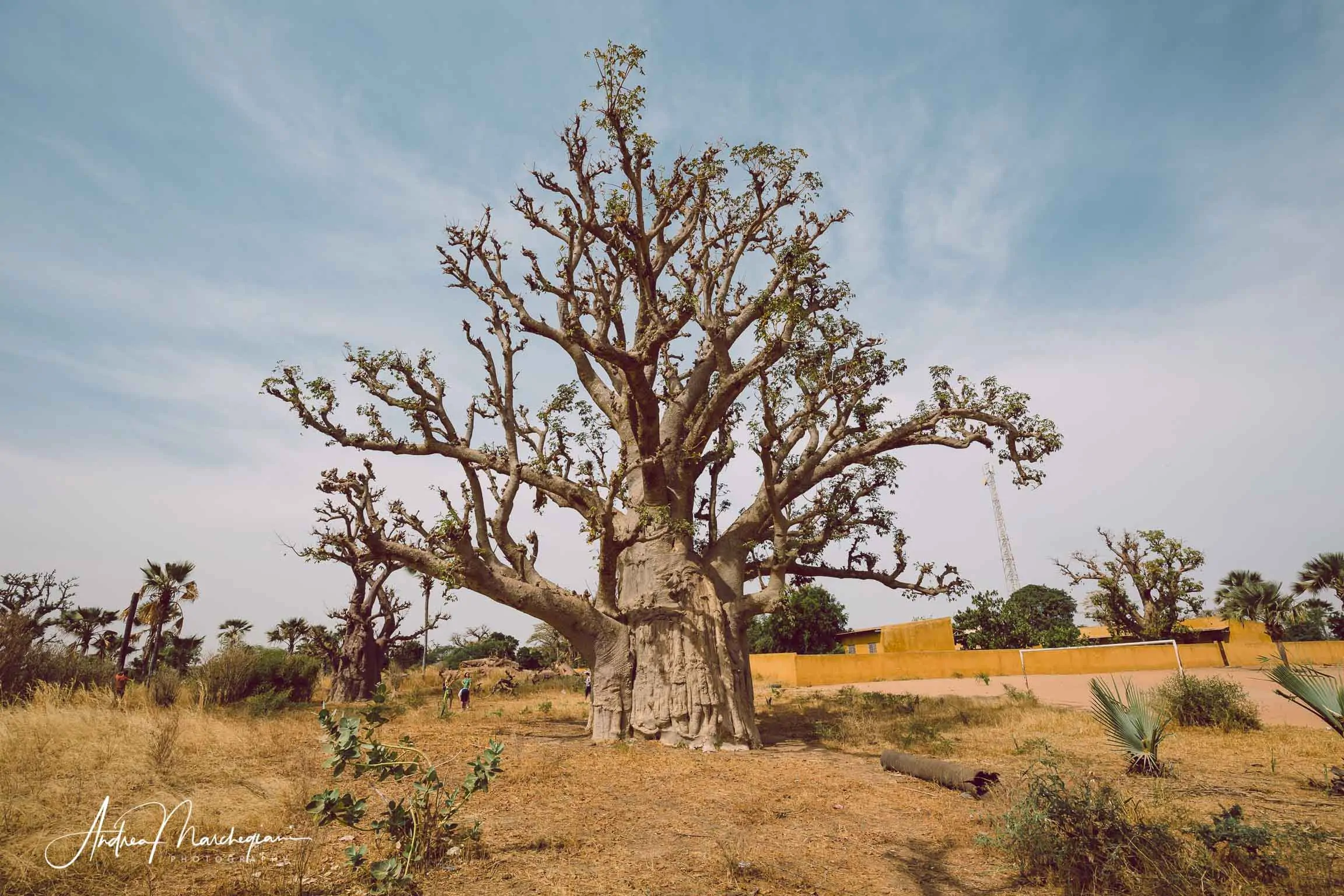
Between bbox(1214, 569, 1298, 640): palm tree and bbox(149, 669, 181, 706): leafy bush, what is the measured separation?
35441mm

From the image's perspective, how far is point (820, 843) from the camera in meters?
5.66

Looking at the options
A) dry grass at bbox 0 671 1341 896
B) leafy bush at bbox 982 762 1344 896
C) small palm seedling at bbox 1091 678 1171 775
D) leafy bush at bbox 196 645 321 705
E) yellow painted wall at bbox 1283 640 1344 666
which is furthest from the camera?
yellow painted wall at bbox 1283 640 1344 666

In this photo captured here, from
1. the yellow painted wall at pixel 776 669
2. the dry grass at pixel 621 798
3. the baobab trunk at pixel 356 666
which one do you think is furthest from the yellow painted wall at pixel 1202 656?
the baobab trunk at pixel 356 666

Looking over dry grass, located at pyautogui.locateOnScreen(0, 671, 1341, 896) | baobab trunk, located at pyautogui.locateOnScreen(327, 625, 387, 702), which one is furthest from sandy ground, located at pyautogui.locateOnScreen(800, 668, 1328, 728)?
baobab trunk, located at pyautogui.locateOnScreen(327, 625, 387, 702)

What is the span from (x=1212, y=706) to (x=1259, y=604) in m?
19.9

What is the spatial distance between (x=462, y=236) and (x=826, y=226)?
715 centimetres

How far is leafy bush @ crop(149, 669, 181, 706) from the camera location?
46.0 feet

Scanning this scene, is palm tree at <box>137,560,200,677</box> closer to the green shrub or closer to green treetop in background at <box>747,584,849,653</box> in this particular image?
the green shrub

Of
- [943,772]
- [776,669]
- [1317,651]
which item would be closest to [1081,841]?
[943,772]

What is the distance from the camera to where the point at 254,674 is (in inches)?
680

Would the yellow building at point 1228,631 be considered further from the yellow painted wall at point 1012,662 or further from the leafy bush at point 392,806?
the leafy bush at point 392,806

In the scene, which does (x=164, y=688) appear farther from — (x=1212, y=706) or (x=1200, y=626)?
(x=1200, y=626)

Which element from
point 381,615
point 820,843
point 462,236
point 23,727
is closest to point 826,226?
point 462,236

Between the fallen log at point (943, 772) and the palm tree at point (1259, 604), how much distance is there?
82.7 ft
